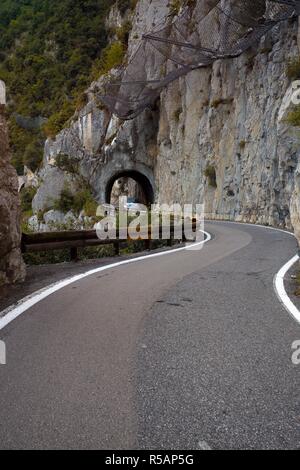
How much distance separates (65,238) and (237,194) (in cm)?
1990

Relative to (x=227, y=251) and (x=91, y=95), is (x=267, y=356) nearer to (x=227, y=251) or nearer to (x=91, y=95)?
(x=227, y=251)

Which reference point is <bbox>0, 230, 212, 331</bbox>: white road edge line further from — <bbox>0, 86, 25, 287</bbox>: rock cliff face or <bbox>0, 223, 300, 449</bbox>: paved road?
<bbox>0, 86, 25, 287</bbox>: rock cliff face

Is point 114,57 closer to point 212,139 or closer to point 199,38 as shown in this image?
point 212,139

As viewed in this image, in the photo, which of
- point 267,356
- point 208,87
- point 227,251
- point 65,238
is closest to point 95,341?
point 267,356

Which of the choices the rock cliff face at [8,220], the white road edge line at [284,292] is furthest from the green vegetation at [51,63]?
the white road edge line at [284,292]

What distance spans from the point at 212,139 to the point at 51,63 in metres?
55.9

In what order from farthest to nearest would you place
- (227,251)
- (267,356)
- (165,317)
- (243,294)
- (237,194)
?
(237,194), (227,251), (243,294), (165,317), (267,356)

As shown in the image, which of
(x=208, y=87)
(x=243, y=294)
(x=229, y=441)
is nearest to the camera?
(x=229, y=441)

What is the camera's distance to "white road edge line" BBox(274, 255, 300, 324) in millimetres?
5242

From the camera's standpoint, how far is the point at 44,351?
3887 millimetres

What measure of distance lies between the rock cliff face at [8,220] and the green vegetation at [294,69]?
1748 cm

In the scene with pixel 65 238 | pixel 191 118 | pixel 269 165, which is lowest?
pixel 65 238

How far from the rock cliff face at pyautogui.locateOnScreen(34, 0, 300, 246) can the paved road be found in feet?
12.2

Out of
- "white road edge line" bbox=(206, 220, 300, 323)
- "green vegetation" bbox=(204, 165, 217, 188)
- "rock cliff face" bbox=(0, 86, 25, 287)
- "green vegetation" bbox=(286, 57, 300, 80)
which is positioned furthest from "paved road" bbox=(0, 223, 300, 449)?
"green vegetation" bbox=(204, 165, 217, 188)
